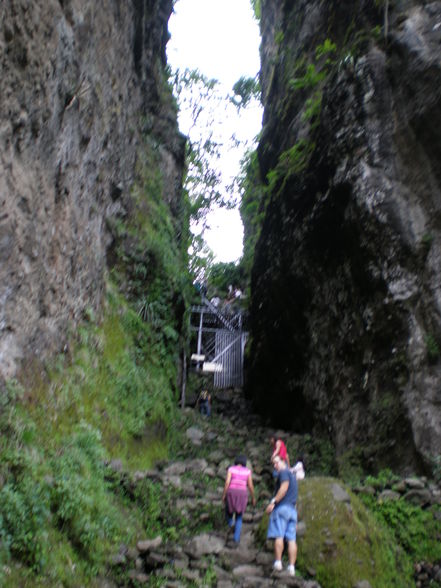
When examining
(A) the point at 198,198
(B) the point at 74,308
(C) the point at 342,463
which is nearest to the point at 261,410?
(C) the point at 342,463

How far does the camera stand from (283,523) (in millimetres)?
6703

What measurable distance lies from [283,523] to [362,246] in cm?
695

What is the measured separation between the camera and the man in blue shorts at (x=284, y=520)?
21.7ft

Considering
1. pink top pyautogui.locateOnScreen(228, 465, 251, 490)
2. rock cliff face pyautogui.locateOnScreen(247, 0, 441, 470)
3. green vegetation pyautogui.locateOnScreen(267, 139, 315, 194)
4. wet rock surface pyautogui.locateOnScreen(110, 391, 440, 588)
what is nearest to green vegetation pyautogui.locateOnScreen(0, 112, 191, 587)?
wet rock surface pyautogui.locateOnScreen(110, 391, 440, 588)

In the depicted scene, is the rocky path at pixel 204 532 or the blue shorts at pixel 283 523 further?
the blue shorts at pixel 283 523

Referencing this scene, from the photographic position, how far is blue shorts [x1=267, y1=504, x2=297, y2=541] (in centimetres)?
666

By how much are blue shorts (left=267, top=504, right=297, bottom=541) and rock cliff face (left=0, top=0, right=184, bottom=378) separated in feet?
12.8

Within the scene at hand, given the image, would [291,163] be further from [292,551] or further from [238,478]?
[292,551]

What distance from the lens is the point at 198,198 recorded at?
28922 mm

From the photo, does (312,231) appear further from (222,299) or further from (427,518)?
(222,299)

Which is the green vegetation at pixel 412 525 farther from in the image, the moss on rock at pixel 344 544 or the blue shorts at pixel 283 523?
the blue shorts at pixel 283 523

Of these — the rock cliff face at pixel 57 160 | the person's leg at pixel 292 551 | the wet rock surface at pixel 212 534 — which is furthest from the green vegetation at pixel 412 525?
the rock cliff face at pixel 57 160

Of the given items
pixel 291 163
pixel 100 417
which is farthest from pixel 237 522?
pixel 291 163

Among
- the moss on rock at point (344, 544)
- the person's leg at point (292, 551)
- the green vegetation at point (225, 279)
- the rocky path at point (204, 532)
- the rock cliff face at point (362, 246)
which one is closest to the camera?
the rocky path at point (204, 532)
